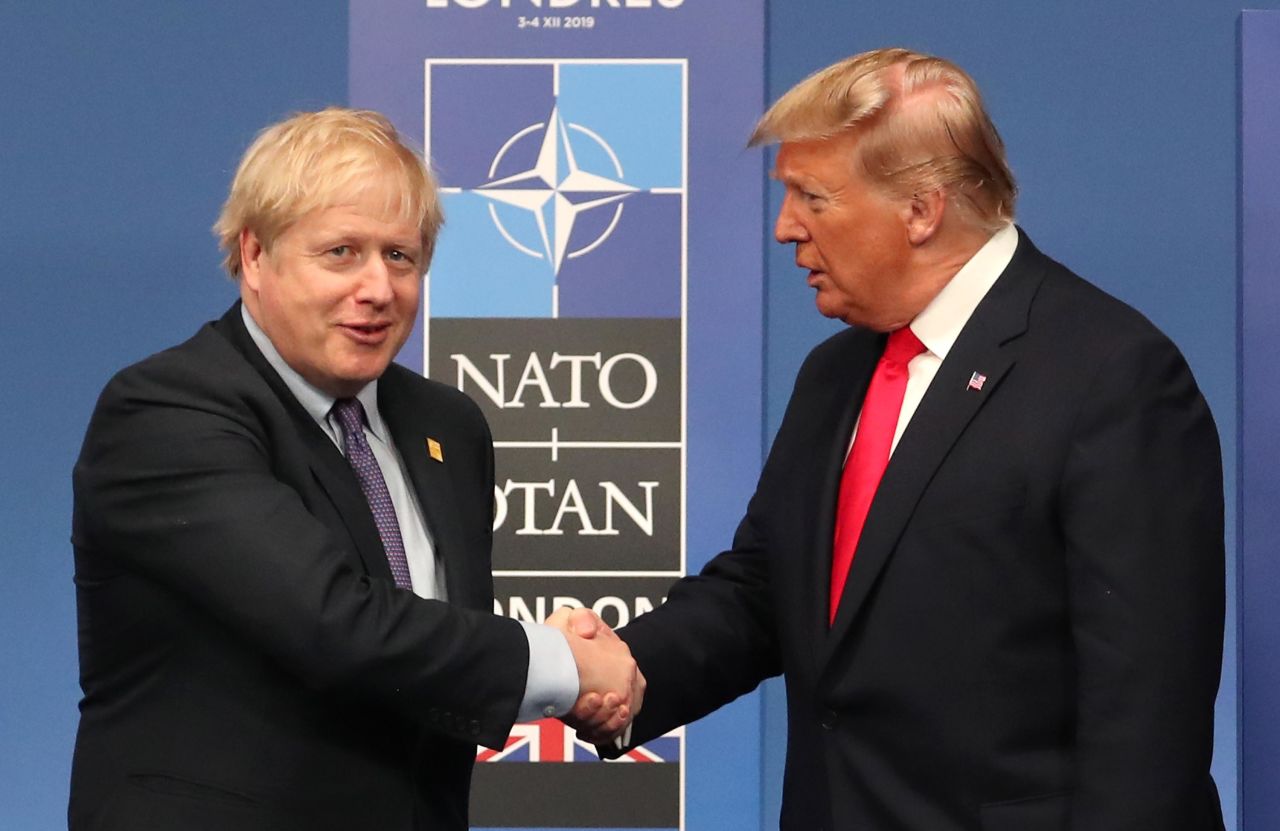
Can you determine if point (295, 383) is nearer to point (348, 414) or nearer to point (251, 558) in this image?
point (348, 414)

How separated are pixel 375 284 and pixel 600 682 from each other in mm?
624

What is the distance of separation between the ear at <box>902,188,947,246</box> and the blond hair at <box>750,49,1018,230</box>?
0.03ft

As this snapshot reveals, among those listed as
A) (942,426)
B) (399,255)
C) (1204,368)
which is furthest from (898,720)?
(1204,368)

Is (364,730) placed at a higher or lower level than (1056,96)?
lower

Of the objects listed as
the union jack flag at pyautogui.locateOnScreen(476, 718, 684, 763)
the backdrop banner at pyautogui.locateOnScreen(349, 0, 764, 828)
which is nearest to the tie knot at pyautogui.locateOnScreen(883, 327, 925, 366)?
the backdrop banner at pyautogui.locateOnScreen(349, 0, 764, 828)

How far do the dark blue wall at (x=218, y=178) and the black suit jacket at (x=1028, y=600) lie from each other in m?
1.26

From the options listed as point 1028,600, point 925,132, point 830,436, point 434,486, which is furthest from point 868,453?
point 434,486

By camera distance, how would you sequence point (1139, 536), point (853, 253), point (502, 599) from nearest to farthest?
point (1139, 536) < point (853, 253) < point (502, 599)

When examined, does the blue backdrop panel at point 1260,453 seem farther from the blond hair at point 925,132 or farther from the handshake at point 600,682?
the handshake at point 600,682

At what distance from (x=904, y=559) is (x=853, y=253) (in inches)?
16.8

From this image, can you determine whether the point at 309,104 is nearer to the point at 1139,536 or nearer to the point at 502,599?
the point at 502,599

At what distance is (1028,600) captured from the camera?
204cm

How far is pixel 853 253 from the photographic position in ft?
7.50

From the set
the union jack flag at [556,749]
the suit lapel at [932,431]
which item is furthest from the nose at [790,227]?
the union jack flag at [556,749]
